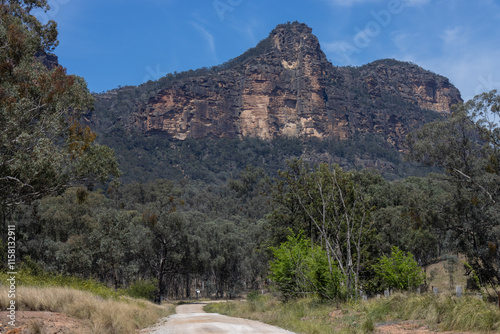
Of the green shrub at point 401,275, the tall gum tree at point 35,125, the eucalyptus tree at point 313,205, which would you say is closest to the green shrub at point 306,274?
the eucalyptus tree at point 313,205

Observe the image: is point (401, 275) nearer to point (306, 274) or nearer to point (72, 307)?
point (306, 274)

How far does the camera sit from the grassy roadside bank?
8.29 metres

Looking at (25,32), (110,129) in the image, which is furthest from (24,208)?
(110,129)

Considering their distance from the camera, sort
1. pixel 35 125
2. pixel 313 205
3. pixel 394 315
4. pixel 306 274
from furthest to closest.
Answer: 1. pixel 313 205
2. pixel 35 125
3. pixel 306 274
4. pixel 394 315

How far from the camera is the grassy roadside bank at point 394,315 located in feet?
27.2

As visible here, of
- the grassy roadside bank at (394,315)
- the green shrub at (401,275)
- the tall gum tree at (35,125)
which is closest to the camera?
the grassy roadside bank at (394,315)

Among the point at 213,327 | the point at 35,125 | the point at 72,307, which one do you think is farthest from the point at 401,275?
the point at 35,125

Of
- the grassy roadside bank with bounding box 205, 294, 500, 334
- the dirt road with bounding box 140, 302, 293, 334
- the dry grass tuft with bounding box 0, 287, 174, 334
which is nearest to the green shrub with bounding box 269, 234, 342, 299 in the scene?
the grassy roadside bank with bounding box 205, 294, 500, 334

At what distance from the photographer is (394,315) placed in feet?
36.3

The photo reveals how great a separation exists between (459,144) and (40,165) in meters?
26.7

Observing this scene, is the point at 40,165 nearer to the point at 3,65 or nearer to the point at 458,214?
the point at 3,65

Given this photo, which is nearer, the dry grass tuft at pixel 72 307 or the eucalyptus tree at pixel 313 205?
the dry grass tuft at pixel 72 307

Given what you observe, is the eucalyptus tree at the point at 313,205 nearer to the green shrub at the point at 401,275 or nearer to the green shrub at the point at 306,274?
the green shrub at the point at 401,275

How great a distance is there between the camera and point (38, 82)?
60.3 feet
